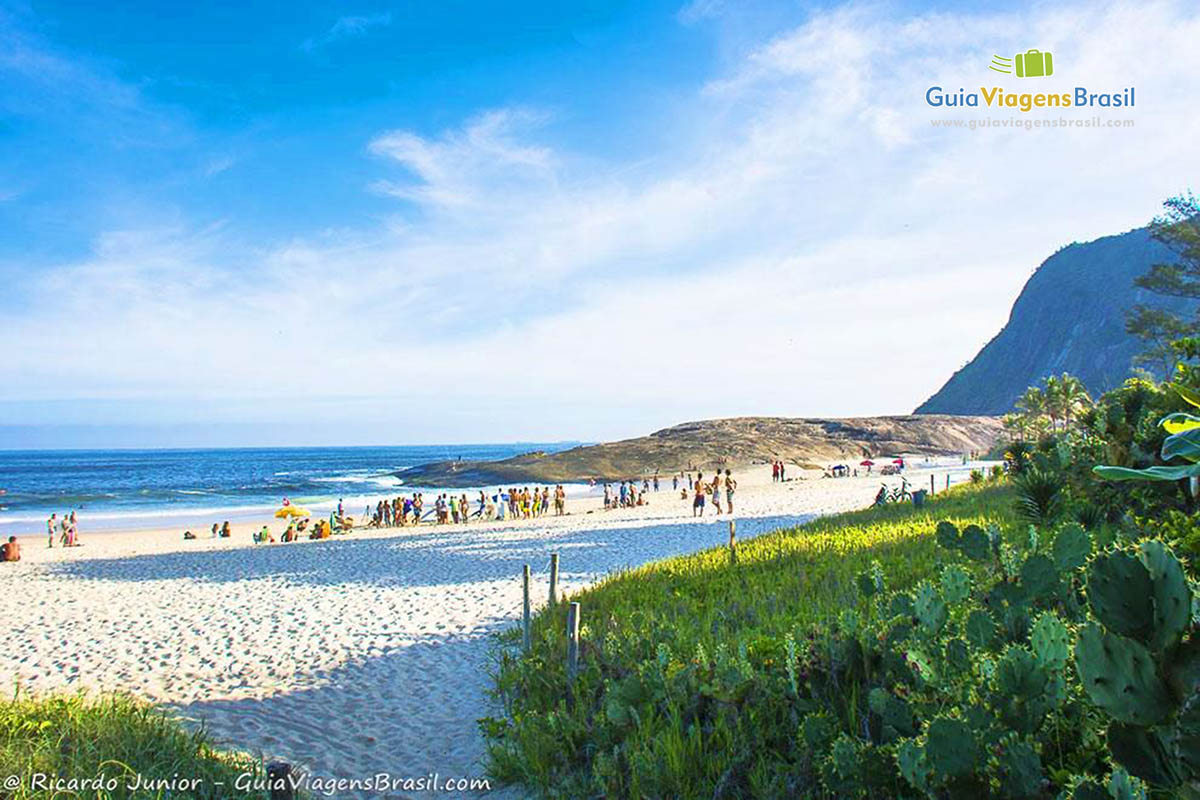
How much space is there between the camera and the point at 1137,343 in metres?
102

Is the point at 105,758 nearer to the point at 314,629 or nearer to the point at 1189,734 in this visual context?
the point at 1189,734

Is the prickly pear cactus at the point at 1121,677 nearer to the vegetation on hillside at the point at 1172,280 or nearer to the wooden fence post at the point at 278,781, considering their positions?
the wooden fence post at the point at 278,781

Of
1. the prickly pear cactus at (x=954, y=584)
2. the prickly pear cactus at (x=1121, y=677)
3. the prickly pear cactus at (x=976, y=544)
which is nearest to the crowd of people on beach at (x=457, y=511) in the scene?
the prickly pear cactus at (x=976, y=544)

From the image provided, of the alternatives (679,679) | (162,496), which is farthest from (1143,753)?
(162,496)

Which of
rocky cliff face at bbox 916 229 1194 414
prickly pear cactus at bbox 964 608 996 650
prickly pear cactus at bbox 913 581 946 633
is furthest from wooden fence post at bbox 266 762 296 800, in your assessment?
rocky cliff face at bbox 916 229 1194 414

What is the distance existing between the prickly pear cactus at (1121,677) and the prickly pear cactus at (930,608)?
2.35 meters

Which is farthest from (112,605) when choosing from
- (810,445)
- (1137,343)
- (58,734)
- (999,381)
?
(999,381)

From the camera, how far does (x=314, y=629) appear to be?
12.8 metres

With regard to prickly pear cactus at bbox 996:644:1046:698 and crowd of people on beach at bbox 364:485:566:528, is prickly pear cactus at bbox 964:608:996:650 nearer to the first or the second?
prickly pear cactus at bbox 996:644:1046:698

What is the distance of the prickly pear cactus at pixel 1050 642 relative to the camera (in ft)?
9.19

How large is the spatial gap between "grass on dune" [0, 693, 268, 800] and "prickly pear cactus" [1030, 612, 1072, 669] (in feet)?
17.8

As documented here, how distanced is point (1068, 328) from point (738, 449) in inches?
3137

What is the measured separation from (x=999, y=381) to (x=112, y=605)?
479 feet

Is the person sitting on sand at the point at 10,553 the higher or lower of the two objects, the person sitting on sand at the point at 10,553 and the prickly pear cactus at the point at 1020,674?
the lower
